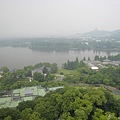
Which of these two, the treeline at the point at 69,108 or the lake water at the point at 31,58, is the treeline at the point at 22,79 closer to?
the treeline at the point at 69,108

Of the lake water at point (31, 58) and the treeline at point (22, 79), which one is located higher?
the treeline at point (22, 79)

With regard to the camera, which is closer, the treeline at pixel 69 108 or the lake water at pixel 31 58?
the treeline at pixel 69 108

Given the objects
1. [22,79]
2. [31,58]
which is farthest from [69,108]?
[31,58]

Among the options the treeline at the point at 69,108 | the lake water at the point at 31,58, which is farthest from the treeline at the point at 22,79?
the lake water at the point at 31,58

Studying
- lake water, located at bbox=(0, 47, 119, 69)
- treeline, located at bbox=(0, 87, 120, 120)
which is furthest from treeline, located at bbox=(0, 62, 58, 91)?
lake water, located at bbox=(0, 47, 119, 69)

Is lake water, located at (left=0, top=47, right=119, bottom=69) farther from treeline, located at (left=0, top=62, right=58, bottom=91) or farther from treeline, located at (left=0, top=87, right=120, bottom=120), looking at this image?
treeline, located at (left=0, top=87, right=120, bottom=120)

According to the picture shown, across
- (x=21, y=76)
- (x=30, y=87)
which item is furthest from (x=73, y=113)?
(x=21, y=76)

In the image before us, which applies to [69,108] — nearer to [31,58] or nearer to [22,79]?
[22,79]

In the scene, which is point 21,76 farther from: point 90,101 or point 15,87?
point 90,101
